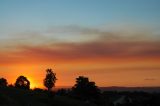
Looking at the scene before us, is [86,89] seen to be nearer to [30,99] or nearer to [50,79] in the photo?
[50,79]

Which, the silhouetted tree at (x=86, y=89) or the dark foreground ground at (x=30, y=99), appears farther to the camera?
the silhouetted tree at (x=86, y=89)

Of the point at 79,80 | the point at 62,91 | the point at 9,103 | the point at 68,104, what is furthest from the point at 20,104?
the point at 62,91

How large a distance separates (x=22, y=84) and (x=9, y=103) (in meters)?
57.5

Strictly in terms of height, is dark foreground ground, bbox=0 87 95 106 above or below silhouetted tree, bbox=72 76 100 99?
below

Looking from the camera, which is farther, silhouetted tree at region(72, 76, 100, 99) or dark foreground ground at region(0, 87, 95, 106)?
silhouetted tree at region(72, 76, 100, 99)

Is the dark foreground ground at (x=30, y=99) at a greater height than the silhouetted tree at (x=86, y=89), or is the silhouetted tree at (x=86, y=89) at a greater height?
the silhouetted tree at (x=86, y=89)

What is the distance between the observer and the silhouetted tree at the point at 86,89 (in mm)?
145625

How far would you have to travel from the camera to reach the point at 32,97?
4348 inches

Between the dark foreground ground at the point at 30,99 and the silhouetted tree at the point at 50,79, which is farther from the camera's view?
the silhouetted tree at the point at 50,79

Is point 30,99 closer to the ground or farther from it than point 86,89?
closer to the ground

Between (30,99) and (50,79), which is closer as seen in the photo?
(30,99)

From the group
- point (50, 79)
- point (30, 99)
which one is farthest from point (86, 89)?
point (30, 99)

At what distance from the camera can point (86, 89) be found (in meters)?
146

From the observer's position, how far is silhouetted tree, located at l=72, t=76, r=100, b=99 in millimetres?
145625
